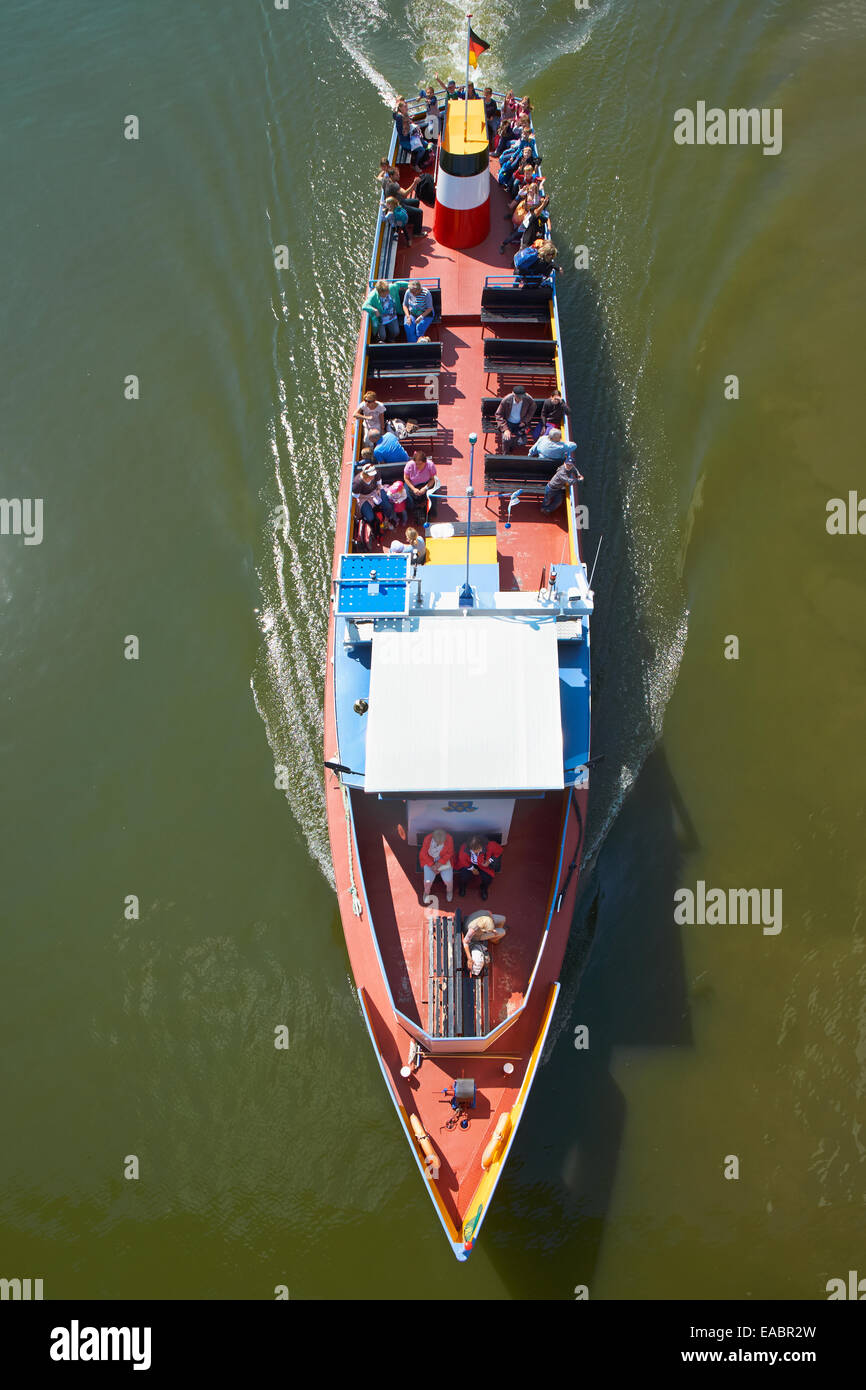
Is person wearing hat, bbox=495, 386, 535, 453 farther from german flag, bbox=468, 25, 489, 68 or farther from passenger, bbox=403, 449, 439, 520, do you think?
german flag, bbox=468, 25, 489, 68

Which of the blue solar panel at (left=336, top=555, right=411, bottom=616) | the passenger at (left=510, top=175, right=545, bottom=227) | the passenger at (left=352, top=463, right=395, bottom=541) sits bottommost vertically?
the blue solar panel at (left=336, top=555, right=411, bottom=616)

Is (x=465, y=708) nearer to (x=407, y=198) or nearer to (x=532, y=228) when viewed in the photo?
(x=532, y=228)

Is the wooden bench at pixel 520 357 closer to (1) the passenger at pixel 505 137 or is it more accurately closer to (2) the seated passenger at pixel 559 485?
(2) the seated passenger at pixel 559 485

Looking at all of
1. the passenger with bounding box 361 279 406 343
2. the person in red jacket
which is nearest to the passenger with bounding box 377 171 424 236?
the passenger with bounding box 361 279 406 343

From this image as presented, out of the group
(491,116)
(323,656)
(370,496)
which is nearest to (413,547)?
(370,496)
